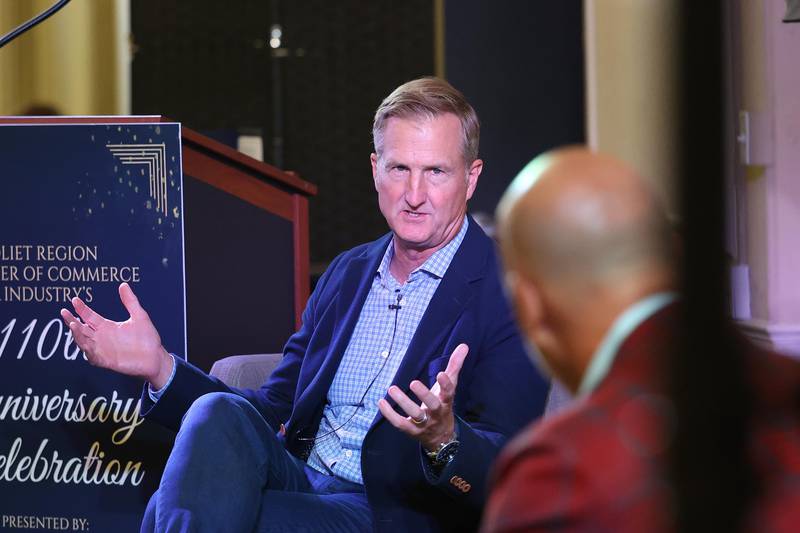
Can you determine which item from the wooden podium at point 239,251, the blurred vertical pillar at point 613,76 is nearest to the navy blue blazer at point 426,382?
the wooden podium at point 239,251

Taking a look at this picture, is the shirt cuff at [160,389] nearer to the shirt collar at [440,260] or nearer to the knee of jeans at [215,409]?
the knee of jeans at [215,409]

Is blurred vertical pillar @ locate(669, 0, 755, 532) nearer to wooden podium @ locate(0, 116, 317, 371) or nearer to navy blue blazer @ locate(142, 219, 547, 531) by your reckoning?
navy blue blazer @ locate(142, 219, 547, 531)

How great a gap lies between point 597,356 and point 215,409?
1044mm

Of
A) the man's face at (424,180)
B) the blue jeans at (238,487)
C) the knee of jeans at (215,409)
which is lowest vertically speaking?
the blue jeans at (238,487)

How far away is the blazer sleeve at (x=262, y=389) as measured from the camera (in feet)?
5.80

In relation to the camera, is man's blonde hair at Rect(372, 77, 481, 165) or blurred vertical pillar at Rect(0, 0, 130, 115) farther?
blurred vertical pillar at Rect(0, 0, 130, 115)

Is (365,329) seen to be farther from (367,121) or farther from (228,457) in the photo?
(367,121)

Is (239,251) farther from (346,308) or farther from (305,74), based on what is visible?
(305,74)

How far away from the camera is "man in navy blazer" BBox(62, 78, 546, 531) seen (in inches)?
58.4

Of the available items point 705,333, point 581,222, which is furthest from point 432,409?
point 705,333

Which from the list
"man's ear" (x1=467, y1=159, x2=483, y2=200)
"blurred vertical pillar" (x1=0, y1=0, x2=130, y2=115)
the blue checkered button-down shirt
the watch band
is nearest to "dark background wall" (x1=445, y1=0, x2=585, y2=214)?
"blurred vertical pillar" (x1=0, y1=0, x2=130, y2=115)

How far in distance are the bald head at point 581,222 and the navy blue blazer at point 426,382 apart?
0.81 m

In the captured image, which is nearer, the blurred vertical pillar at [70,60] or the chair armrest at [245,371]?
the chair armrest at [245,371]

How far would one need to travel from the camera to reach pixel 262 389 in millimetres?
1919
